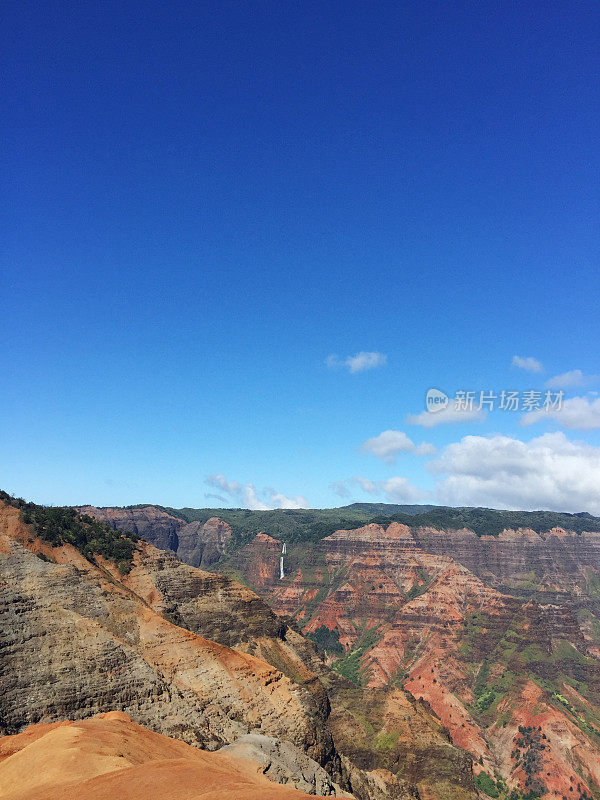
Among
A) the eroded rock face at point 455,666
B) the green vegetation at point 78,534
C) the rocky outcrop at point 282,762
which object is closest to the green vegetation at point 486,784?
the eroded rock face at point 455,666

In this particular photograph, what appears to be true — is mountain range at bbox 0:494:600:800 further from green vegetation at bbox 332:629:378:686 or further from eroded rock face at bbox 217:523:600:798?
green vegetation at bbox 332:629:378:686

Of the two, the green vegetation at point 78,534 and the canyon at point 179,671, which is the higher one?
the green vegetation at point 78,534

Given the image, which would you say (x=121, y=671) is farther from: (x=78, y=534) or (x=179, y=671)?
(x=78, y=534)

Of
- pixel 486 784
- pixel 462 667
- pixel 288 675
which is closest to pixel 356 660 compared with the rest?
pixel 462 667

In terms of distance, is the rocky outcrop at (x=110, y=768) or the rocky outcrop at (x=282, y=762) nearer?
the rocky outcrop at (x=110, y=768)

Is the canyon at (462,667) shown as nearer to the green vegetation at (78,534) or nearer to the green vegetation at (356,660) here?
the green vegetation at (356,660)

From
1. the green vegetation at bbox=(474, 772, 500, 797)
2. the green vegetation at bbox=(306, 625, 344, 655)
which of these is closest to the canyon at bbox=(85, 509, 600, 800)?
the green vegetation at bbox=(474, 772, 500, 797)

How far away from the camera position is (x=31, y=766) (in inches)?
1053

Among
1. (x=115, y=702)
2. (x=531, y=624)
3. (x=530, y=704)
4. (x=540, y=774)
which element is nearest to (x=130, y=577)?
(x=115, y=702)

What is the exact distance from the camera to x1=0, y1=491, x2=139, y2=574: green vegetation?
72.4 meters

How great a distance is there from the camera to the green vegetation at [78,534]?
72438 mm

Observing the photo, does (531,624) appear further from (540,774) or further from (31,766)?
(31,766)

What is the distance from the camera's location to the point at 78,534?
76.6 meters

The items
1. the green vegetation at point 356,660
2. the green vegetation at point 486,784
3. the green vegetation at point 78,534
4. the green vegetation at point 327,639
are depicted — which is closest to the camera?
the green vegetation at point 78,534
